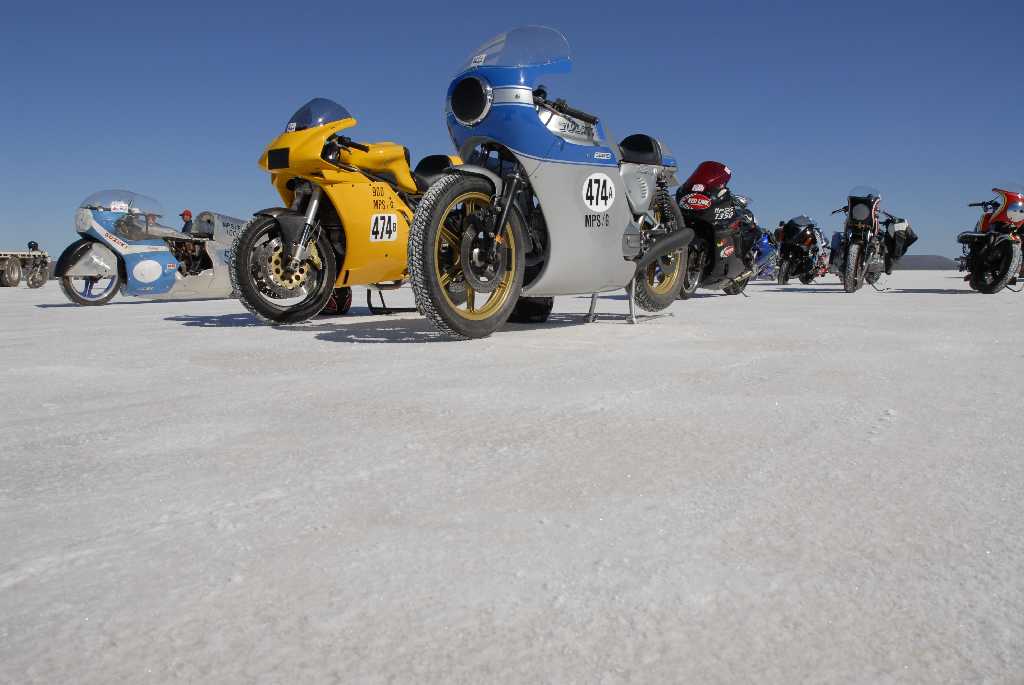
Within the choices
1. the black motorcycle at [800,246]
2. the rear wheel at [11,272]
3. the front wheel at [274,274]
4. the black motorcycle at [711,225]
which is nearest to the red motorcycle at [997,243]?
the black motorcycle at [800,246]

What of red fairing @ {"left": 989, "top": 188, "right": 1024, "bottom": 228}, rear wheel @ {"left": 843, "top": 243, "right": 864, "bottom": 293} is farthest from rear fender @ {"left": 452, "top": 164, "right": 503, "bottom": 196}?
red fairing @ {"left": 989, "top": 188, "right": 1024, "bottom": 228}

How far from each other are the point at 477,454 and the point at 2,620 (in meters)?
1.00

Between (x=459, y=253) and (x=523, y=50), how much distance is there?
1.23 meters

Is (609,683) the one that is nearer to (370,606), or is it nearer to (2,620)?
(370,606)

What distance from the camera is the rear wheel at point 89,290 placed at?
28.4ft

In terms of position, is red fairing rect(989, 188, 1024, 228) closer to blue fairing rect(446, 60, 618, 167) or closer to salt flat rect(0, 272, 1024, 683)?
blue fairing rect(446, 60, 618, 167)

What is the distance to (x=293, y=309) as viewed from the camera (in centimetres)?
532

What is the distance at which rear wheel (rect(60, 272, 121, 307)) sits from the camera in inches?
341

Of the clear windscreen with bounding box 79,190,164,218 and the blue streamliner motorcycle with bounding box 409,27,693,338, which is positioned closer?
the blue streamliner motorcycle with bounding box 409,27,693,338

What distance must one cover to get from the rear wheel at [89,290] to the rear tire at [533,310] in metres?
5.31

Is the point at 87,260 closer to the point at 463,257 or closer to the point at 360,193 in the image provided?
the point at 360,193

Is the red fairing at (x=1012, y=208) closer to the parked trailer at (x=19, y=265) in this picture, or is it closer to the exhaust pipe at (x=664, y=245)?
the exhaust pipe at (x=664, y=245)

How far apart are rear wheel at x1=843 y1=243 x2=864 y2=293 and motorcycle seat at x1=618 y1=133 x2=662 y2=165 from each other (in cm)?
700

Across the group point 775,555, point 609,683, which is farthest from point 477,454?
point 609,683
